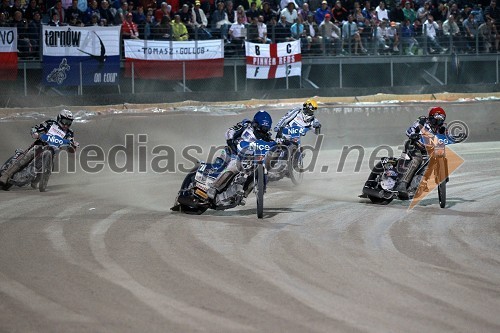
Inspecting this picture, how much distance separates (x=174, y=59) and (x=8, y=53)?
4117 millimetres

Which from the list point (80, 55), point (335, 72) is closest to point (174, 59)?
point (80, 55)

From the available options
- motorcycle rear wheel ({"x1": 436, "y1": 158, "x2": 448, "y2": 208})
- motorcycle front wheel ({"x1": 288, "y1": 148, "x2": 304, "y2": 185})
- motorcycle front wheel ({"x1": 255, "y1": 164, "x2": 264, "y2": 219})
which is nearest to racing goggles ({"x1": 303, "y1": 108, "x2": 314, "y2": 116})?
motorcycle front wheel ({"x1": 288, "y1": 148, "x2": 304, "y2": 185})

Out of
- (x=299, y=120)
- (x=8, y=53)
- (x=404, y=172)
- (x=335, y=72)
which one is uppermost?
(x=8, y=53)

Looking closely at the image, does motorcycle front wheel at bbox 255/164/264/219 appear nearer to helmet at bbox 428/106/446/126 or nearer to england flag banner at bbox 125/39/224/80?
helmet at bbox 428/106/446/126

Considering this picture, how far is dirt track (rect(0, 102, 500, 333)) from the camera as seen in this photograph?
7.43m

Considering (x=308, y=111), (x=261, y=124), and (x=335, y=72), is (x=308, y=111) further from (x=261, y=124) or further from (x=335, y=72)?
(x=335, y=72)

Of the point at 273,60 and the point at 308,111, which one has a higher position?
the point at 273,60

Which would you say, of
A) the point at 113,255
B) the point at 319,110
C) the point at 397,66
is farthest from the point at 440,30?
the point at 113,255

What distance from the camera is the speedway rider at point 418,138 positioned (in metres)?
14.7

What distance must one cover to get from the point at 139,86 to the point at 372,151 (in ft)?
20.0

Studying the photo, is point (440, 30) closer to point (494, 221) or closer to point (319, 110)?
point (319, 110)

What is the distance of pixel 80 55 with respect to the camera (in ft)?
73.0

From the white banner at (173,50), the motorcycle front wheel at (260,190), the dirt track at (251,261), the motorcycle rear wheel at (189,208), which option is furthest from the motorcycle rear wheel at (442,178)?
the white banner at (173,50)

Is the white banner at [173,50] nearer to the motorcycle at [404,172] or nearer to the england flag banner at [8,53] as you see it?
the england flag banner at [8,53]
